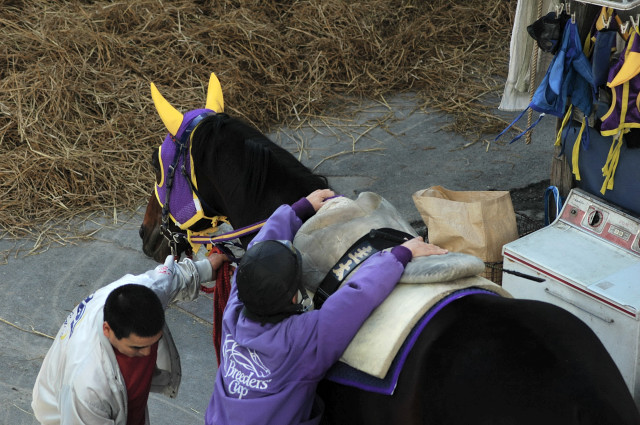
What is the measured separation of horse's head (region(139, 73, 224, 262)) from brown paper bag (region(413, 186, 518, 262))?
99cm

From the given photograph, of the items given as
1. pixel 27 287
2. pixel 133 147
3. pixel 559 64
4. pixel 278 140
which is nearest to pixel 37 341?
pixel 27 287

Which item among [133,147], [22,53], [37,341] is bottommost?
[37,341]

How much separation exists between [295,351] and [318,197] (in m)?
0.66

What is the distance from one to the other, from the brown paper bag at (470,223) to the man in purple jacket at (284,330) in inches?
44.7

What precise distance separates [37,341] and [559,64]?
2.90 meters

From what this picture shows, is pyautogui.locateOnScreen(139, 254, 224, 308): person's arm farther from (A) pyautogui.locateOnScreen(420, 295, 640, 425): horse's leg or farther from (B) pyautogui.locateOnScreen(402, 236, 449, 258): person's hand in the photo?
(A) pyautogui.locateOnScreen(420, 295, 640, 425): horse's leg

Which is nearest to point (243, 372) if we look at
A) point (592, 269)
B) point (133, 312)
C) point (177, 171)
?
point (133, 312)

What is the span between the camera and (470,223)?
3.27 metres

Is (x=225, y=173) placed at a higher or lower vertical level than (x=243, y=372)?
higher

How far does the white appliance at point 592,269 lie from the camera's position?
2818 mm

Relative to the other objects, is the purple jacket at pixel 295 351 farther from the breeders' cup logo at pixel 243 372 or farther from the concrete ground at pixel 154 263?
the concrete ground at pixel 154 263

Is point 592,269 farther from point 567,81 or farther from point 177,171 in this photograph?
point 177,171

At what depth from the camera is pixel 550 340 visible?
1.88 meters

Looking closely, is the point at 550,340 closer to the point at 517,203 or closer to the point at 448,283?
the point at 448,283
